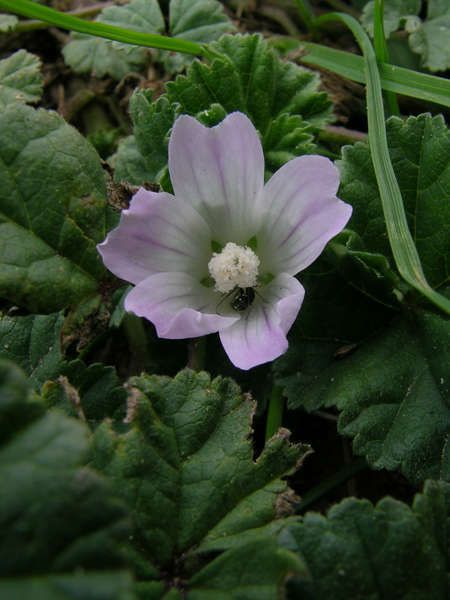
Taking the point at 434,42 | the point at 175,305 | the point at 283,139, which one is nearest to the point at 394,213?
the point at 283,139

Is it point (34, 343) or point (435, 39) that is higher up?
point (435, 39)

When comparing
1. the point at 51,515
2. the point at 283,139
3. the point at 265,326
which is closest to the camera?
the point at 51,515

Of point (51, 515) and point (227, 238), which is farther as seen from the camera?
point (227, 238)

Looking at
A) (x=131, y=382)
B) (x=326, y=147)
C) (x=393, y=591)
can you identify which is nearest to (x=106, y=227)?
(x=131, y=382)

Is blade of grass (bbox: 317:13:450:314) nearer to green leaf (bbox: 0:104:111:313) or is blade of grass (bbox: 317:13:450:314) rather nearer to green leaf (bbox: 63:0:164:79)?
green leaf (bbox: 0:104:111:313)

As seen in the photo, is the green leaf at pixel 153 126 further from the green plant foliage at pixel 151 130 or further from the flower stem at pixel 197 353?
the flower stem at pixel 197 353

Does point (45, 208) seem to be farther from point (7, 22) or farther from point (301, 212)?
point (7, 22)
